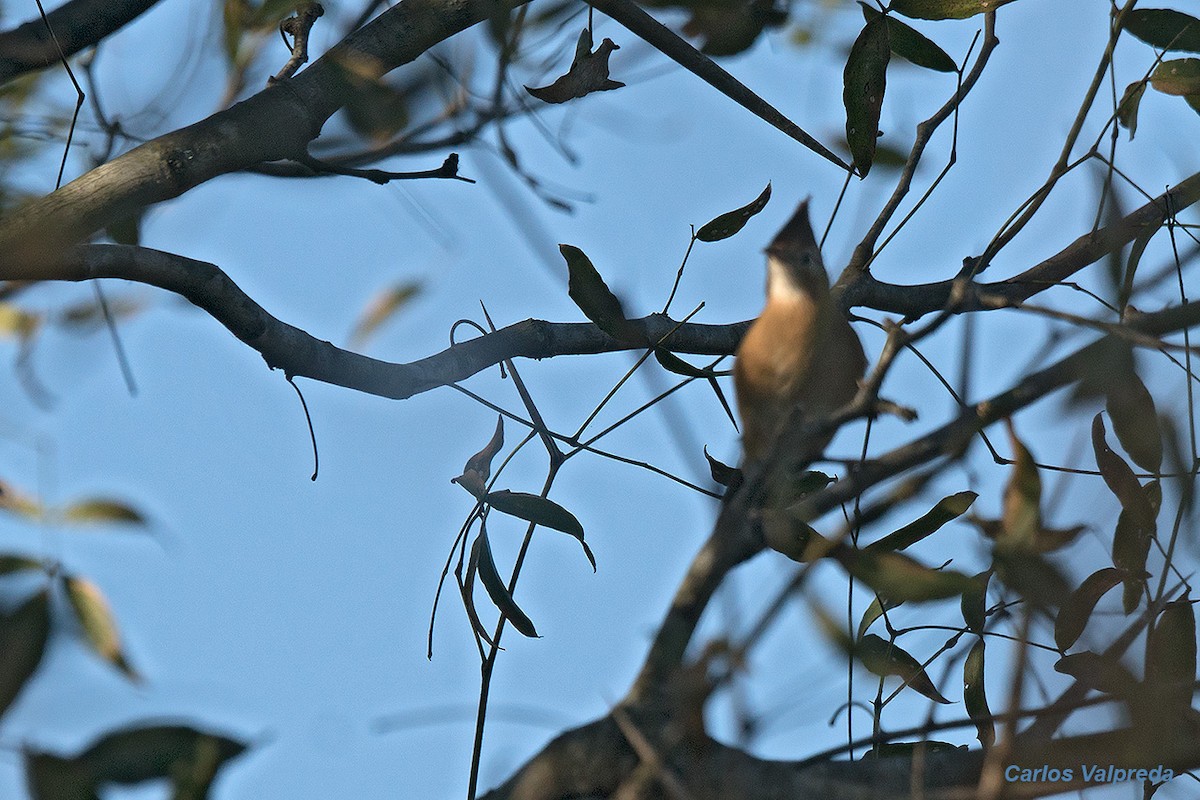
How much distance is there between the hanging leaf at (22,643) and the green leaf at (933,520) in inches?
44.2

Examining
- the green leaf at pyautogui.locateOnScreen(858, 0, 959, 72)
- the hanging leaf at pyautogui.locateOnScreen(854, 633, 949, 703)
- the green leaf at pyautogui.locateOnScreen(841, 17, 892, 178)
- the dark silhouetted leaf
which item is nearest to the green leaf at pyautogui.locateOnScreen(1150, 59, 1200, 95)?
the green leaf at pyautogui.locateOnScreen(858, 0, 959, 72)

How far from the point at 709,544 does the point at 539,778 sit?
0.30 meters

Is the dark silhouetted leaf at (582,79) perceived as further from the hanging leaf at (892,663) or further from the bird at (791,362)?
the hanging leaf at (892,663)

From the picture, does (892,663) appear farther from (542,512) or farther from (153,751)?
(153,751)

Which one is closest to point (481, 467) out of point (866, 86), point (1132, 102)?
point (866, 86)

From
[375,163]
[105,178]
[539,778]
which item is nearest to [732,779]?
[539,778]

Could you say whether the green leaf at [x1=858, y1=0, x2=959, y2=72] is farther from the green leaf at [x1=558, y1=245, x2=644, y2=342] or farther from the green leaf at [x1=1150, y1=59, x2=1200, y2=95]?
the green leaf at [x1=558, y1=245, x2=644, y2=342]

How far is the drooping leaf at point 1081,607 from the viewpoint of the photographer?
1314 millimetres

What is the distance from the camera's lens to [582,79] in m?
1.89

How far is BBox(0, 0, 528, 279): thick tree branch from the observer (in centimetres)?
160

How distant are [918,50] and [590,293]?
769 millimetres

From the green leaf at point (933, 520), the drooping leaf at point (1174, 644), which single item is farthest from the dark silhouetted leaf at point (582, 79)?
the drooping leaf at point (1174, 644)

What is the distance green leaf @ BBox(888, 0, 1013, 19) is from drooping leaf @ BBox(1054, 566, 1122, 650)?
3.01 ft

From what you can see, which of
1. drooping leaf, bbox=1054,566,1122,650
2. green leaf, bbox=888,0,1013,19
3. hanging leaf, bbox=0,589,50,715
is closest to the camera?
hanging leaf, bbox=0,589,50,715
